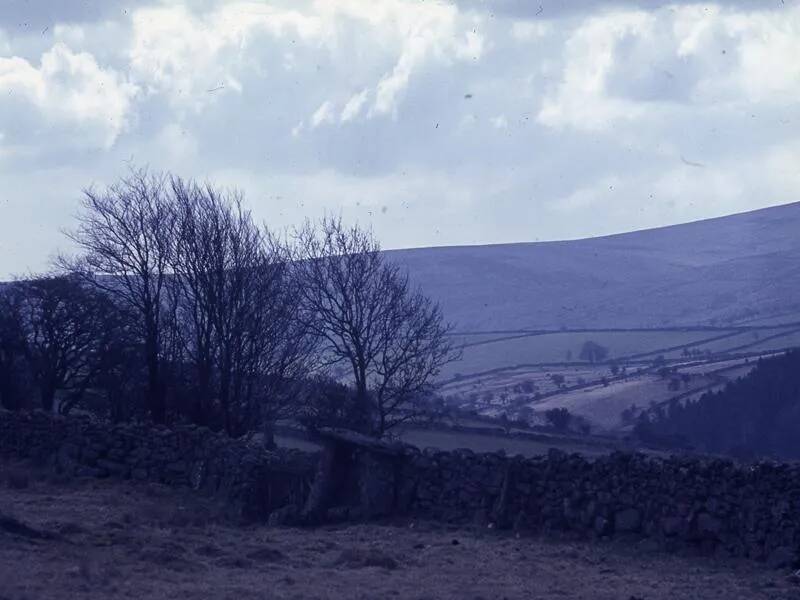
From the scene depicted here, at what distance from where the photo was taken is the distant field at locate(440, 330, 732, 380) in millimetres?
92375

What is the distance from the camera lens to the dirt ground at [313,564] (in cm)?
1255

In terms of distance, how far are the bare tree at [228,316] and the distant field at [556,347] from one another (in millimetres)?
57903

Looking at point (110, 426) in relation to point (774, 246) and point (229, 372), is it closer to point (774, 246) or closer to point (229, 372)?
point (229, 372)

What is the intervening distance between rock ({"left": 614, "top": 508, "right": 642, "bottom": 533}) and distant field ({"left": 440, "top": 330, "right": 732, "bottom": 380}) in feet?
235

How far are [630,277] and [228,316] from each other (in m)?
116

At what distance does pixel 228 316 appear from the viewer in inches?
1204

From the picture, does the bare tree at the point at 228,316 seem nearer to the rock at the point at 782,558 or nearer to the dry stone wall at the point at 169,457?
the dry stone wall at the point at 169,457

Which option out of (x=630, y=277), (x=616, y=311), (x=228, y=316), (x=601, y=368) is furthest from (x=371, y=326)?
(x=630, y=277)

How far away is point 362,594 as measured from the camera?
497 inches

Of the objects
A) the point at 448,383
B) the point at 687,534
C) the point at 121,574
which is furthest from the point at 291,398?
the point at 448,383

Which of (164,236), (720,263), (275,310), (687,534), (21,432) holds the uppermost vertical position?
(720,263)

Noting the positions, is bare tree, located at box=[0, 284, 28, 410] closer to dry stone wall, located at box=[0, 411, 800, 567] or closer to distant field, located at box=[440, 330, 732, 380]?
dry stone wall, located at box=[0, 411, 800, 567]

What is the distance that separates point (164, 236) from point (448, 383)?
56628 millimetres

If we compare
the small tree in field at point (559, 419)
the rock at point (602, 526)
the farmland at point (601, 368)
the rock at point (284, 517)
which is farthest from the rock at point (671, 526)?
the small tree in field at point (559, 419)
